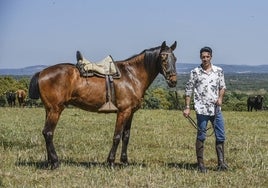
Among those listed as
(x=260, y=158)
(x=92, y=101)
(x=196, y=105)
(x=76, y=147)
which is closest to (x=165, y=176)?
(x=196, y=105)

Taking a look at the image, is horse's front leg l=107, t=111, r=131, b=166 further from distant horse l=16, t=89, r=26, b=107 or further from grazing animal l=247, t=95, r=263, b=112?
grazing animal l=247, t=95, r=263, b=112

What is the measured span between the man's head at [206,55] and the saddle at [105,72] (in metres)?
1.62

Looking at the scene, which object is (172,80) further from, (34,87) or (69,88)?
(34,87)

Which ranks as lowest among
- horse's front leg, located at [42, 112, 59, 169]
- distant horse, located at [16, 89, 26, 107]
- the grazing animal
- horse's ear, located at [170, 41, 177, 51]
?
the grazing animal

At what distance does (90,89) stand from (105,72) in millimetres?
437

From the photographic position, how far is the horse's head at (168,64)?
889 centimetres

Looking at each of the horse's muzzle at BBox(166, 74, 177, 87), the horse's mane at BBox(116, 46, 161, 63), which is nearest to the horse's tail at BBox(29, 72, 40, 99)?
the horse's mane at BBox(116, 46, 161, 63)

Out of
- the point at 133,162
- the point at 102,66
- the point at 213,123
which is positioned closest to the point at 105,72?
the point at 102,66

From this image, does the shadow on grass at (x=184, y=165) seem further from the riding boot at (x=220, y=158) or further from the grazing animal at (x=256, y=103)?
the grazing animal at (x=256, y=103)

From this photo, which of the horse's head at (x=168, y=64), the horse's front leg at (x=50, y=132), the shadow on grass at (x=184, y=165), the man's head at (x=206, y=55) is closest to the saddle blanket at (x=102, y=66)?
the horse's head at (x=168, y=64)

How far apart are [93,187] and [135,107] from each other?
233 cm

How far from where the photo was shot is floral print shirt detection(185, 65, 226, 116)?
8484mm

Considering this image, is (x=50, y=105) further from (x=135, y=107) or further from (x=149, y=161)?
(x=149, y=161)

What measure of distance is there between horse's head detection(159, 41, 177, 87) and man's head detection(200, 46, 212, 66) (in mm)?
646
